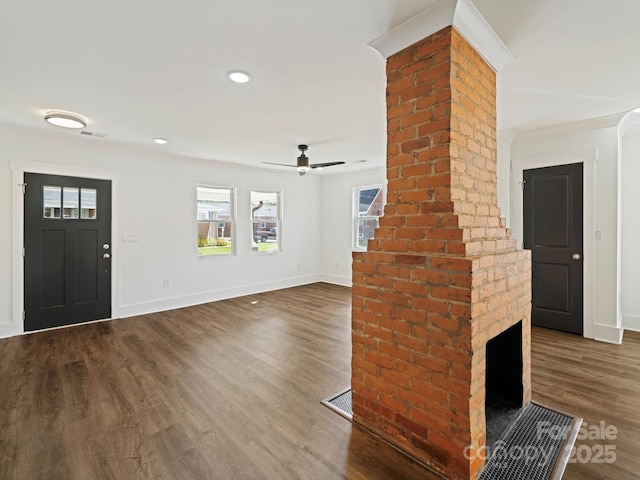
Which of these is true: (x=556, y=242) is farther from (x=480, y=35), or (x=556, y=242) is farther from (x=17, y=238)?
(x=17, y=238)

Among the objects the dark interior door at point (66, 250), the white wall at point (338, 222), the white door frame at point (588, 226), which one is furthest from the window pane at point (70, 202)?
the white door frame at point (588, 226)

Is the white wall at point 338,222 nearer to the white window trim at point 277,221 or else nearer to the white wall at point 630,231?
the white window trim at point 277,221

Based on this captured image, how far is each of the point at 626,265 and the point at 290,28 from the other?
497cm

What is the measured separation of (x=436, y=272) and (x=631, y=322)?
13.7ft

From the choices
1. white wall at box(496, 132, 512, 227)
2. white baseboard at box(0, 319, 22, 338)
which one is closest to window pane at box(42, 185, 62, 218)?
white baseboard at box(0, 319, 22, 338)

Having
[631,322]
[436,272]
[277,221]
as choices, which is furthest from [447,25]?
[277,221]

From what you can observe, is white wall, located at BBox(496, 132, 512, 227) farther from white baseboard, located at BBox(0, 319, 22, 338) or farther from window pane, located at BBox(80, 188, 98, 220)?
white baseboard, located at BBox(0, 319, 22, 338)

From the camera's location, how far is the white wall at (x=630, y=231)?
3.93m

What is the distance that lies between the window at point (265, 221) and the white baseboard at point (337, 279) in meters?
1.42

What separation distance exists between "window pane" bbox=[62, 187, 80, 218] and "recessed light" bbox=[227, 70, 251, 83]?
10.8 feet

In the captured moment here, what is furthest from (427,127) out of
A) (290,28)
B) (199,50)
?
(199,50)

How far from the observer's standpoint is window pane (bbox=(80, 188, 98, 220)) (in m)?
4.39

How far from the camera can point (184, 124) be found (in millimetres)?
3650

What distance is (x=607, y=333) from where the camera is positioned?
11.8 ft
